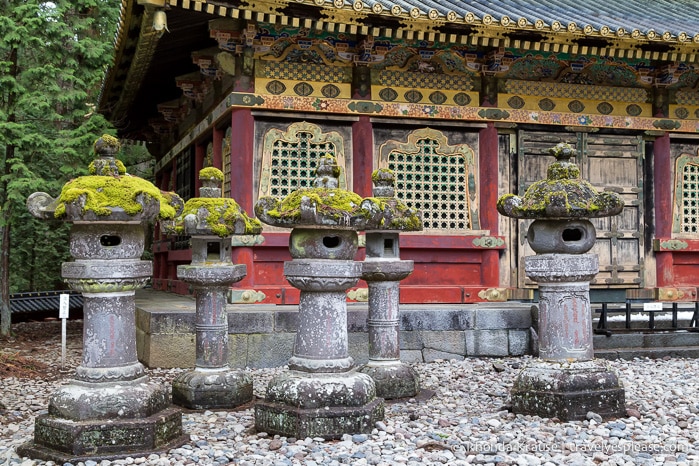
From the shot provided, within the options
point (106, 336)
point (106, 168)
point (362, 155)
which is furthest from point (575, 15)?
point (106, 336)

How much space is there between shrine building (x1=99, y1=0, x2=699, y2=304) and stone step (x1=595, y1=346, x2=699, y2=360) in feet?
6.23

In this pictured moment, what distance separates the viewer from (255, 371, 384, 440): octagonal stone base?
4871 millimetres

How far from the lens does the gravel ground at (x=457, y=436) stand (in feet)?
14.6

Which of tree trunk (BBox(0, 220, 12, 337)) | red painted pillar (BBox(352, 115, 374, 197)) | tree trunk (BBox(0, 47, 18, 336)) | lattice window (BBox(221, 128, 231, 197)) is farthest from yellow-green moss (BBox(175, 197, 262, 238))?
tree trunk (BBox(0, 220, 12, 337))

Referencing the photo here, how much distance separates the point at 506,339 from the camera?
888 centimetres

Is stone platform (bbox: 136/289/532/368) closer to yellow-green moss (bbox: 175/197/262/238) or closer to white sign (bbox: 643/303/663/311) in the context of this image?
white sign (bbox: 643/303/663/311)

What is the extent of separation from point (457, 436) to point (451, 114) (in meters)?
6.00

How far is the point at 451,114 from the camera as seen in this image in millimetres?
10016

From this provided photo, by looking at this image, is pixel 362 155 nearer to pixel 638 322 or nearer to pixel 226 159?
pixel 226 159

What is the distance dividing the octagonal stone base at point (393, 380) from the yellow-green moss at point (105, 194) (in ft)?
8.94

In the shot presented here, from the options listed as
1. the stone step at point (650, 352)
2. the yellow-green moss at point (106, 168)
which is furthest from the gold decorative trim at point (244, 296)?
the stone step at point (650, 352)

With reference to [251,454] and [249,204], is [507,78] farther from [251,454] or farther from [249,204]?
[251,454]

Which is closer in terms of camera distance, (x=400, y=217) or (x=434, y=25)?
(x=400, y=217)

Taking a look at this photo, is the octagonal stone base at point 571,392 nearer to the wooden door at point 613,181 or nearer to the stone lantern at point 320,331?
the stone lantern at point 320,331
